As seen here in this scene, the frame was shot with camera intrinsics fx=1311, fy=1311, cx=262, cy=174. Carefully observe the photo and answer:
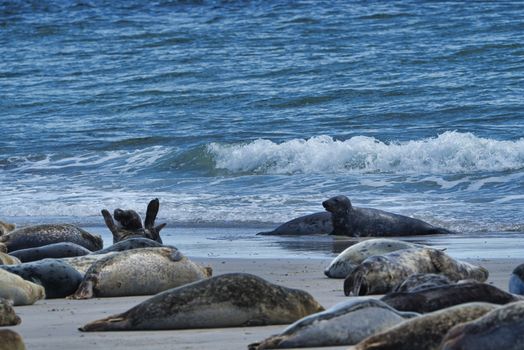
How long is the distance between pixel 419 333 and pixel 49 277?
10.0ft

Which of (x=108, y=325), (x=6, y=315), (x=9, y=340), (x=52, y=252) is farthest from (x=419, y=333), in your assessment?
(x=52, y=252)

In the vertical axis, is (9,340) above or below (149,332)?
above

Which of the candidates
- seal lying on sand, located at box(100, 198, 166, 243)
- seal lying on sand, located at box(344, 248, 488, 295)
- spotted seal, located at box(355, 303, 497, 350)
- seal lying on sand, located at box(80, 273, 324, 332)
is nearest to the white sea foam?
seal lying on sand, located at box(100, 198, 166, 243)

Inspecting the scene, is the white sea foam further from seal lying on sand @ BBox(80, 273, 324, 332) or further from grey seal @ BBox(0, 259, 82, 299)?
seal lying on sand @ BBox(80, 273, 324, 332)

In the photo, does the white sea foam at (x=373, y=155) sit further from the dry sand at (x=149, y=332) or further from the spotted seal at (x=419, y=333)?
the spotted seal at (x=419, y=333)

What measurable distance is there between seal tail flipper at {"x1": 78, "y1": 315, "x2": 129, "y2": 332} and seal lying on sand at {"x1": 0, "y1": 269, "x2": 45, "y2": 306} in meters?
1.06

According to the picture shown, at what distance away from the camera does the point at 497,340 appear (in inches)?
131

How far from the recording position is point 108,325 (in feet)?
15.8

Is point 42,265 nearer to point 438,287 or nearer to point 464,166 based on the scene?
point 438,287

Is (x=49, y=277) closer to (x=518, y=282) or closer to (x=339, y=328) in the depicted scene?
(x=518, y=282)

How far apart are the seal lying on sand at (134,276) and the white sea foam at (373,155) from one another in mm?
7724

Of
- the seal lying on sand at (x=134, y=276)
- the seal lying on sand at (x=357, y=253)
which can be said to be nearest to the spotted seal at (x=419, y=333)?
the seal lying on sand at (x=134, y=276)

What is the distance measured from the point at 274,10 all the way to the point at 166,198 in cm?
1618

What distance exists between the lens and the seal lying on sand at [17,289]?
19.1 ft
